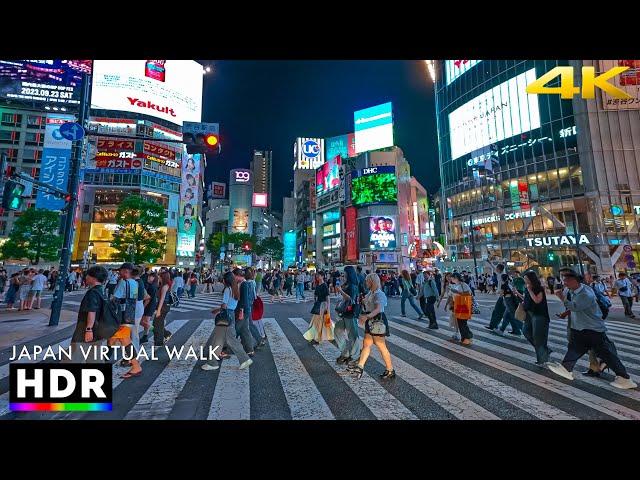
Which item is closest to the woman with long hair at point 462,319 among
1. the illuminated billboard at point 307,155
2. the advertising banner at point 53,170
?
the advertising banner at point 53,170

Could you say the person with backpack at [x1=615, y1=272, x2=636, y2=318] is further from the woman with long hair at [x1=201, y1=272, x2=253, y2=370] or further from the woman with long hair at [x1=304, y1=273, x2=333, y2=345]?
the woman with long hair at [x1=201, y1=272, x2=253, y2=370]

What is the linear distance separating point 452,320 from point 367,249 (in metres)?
50.5

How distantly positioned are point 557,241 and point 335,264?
1536 inches

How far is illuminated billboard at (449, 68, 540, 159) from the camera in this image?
41812 mm

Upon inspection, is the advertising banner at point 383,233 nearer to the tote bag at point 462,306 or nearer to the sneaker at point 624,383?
the tote bag at point 462,306

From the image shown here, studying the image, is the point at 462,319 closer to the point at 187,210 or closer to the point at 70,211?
the point at 70,211

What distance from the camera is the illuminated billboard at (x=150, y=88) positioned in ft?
167

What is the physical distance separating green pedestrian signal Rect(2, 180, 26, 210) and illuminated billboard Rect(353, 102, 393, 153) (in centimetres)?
5751

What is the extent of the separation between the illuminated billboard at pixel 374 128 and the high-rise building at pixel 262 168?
4463 inches

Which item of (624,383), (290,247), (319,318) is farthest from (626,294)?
(290,247)

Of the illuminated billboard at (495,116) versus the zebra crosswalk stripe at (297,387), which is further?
the illuminated billboard at (495,116)

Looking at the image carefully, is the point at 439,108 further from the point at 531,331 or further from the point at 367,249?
the point at 531,331

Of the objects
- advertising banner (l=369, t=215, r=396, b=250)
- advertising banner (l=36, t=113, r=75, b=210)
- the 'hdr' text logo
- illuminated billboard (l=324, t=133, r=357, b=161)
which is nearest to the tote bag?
the 'hdr' text logo
